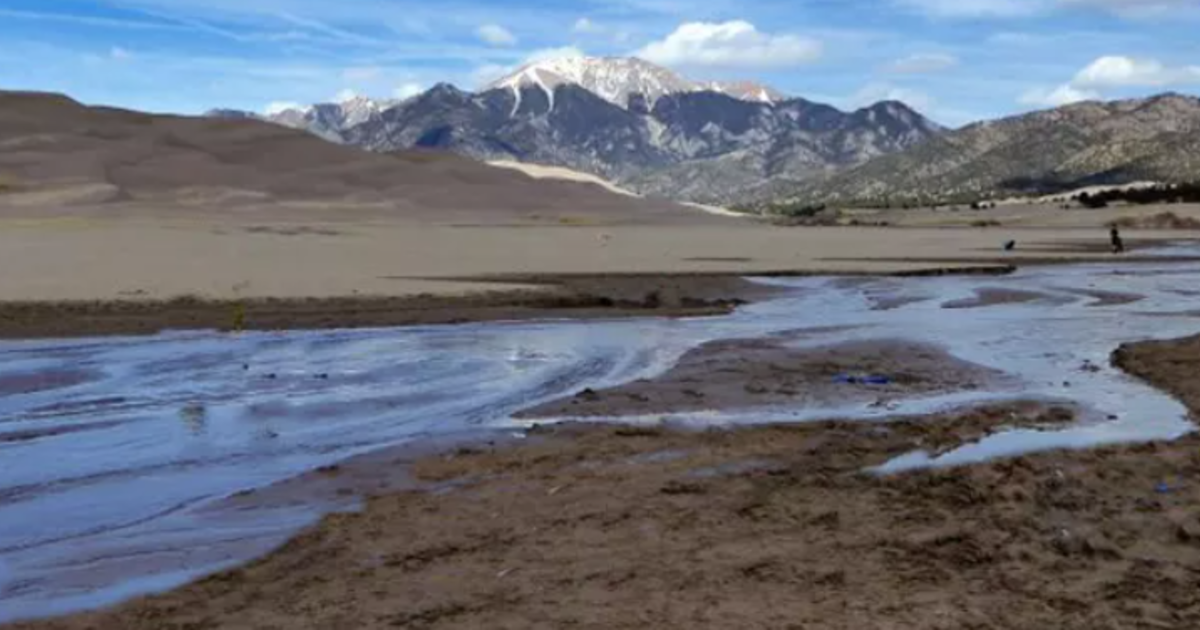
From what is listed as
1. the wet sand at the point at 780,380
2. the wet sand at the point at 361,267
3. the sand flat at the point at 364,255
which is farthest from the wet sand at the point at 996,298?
the wet sand at the point at 780,380

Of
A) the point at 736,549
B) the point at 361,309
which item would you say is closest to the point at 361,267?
the point at 361,309

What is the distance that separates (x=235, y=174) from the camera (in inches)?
2352

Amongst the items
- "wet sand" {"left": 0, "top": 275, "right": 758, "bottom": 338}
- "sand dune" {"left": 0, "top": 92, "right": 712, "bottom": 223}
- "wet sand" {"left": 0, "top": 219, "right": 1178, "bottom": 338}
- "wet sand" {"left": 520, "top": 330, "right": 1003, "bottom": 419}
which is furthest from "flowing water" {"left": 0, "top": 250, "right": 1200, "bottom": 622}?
"sand dune" {"left": 0, "top": 92, "right": 712, "bottom": 223}

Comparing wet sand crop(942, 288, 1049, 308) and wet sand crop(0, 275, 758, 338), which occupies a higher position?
wet sand crop(0, 275, 758, 338)

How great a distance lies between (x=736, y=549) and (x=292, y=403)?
683 cm

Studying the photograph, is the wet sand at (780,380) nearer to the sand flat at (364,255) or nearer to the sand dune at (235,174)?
the sand flat at (364,255)

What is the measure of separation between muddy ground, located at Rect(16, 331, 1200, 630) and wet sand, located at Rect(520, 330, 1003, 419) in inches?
99.5

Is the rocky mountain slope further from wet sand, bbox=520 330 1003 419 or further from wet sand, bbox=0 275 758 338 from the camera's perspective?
wet sand, bbox=520 330 1003 419

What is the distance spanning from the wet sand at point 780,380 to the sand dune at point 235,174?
121 ft

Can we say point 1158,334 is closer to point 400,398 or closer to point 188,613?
point 400,398

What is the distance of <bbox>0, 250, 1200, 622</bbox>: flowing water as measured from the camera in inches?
285

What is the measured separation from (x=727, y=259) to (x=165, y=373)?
24.5m

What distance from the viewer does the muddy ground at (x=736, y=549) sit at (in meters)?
5.67

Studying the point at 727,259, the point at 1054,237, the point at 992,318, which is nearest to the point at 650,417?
the point at 992,318
